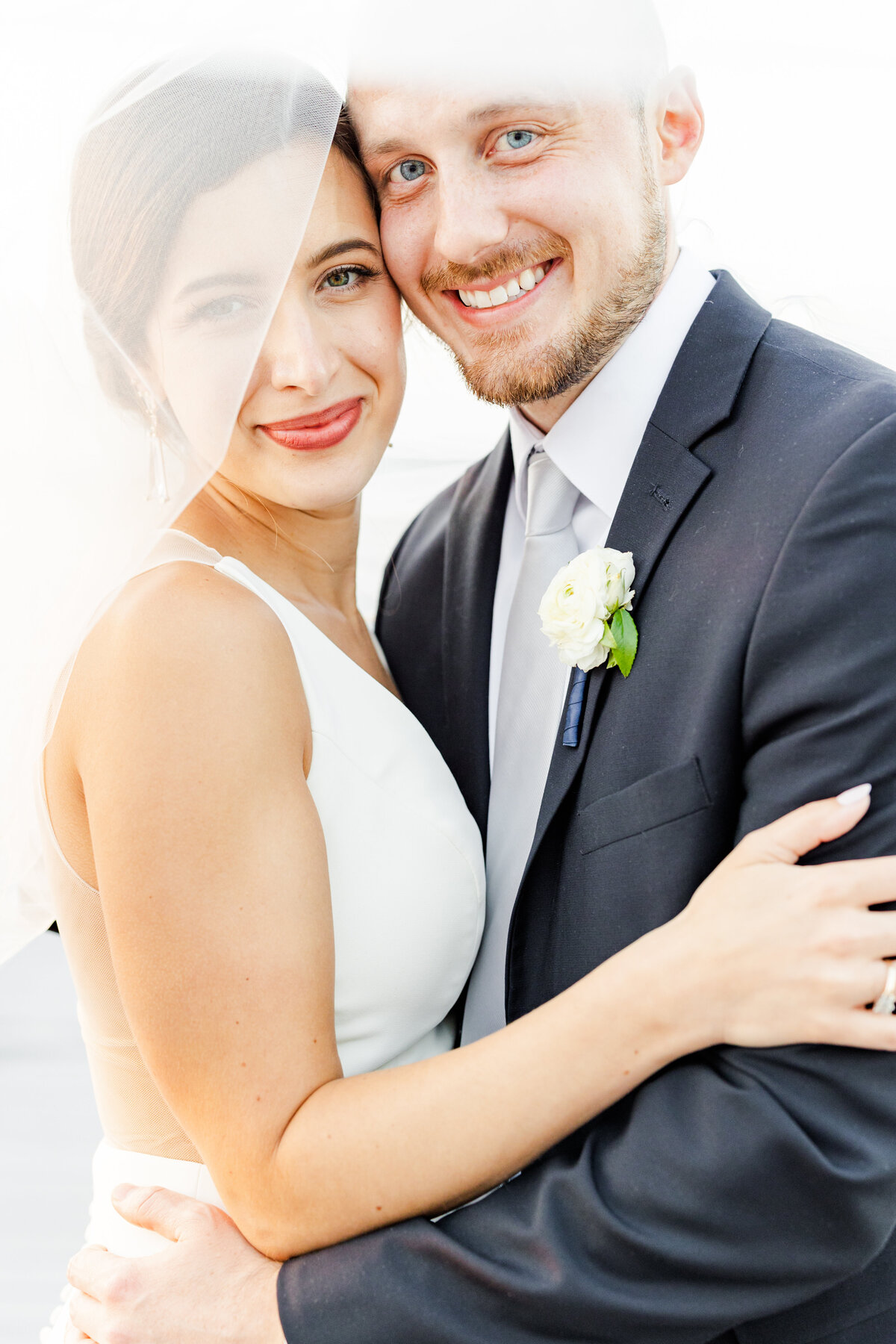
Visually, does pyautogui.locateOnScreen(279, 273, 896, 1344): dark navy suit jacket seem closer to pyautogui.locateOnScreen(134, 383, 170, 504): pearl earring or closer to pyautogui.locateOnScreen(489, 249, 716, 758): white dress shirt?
pyautogui.locateOnScreen(489, 249, 716, 758): white dress shirt

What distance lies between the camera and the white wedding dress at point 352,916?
163cm

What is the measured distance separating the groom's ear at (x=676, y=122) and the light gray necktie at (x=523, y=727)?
560 millimetres

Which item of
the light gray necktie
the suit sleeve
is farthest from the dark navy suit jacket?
the light gray necktie

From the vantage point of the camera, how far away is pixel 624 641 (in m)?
1.61

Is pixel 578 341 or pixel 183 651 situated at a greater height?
pixel 578 341

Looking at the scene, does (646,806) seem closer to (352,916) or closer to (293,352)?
(352,916)

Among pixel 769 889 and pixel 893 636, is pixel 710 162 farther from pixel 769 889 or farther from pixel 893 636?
pixel 769 889

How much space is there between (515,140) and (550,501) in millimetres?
580

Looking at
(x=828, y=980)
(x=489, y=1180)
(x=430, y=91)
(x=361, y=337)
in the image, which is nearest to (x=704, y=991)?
(x=828, y=980)

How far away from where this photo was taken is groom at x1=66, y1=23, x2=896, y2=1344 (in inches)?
53.5

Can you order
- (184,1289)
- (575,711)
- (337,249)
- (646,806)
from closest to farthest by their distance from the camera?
1. (184,1289)
2. (646,806)
3. (575,711)
4. (337,249)

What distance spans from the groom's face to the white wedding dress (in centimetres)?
63

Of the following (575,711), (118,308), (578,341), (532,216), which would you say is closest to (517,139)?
(532,216)

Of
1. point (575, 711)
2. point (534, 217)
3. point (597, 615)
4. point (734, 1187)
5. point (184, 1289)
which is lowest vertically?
point (184, 1289)
